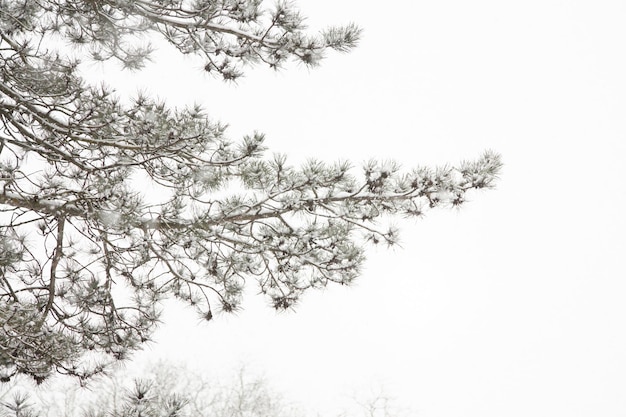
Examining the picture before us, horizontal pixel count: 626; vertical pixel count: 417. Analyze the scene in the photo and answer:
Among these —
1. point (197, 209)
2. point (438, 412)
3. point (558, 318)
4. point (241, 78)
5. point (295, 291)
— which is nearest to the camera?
point (197, 209)

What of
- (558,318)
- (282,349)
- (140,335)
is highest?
(558,318)

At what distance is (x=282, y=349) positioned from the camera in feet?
221

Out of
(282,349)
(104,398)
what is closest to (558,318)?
(282,349)

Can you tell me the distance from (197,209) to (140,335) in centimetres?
86

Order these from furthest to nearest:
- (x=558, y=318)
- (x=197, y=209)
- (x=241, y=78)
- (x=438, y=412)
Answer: (x=558, y=318)
(x=438, y=412)
(x=241, y=78)
(x=197, y=209)

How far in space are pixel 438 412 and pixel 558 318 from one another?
108658mm

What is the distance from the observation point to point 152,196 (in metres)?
2.67

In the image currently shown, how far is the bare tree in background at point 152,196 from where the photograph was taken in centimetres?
246

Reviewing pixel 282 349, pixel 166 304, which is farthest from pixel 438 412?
pixel 166 304

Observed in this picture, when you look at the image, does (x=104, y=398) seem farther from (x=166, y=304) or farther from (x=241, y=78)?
(x=241, y=78)

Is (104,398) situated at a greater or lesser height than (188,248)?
greater

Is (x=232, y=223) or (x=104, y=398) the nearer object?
(x=232, y=223)

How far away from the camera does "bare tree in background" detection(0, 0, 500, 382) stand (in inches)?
96.8

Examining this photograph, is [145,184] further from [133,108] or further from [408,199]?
[408,199]
